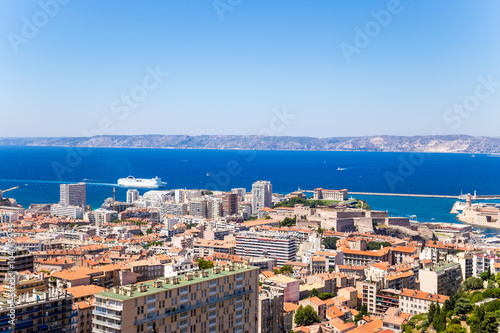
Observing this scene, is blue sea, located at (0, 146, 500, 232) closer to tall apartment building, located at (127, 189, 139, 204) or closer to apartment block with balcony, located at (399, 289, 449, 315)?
tall apartment building, located at (127, 189, 139, 204)

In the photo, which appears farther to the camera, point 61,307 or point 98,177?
point 98,177

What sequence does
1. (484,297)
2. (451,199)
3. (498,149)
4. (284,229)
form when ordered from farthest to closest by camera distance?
(498,149) → (451,199) → (284,229) → (484,297)

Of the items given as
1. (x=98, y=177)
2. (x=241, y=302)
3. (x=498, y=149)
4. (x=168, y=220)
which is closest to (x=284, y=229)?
(x=168, y=220)

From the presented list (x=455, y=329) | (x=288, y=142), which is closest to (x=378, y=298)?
(x=455, y=329)

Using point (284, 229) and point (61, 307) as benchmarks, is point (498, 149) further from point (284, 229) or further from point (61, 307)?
point (61, 307)

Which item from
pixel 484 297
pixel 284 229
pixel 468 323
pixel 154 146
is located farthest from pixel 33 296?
pixel 154 146

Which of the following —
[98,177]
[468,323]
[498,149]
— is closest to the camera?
[468,323]

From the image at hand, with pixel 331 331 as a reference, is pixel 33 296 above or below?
above

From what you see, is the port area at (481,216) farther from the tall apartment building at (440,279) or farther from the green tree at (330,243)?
the tall apartment building at (440,279)
